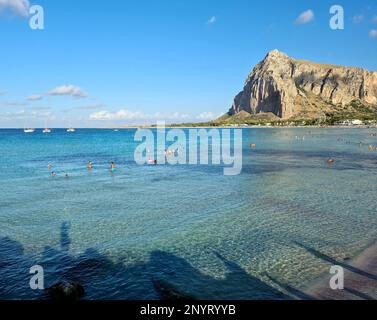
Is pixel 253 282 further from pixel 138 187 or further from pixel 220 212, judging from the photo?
pixel 138 187

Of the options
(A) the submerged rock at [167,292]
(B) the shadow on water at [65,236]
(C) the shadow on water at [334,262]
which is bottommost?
(A) the submerged rock at [167,292]

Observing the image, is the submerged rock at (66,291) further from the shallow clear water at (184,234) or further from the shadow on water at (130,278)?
the shallow clear water at (184,234)

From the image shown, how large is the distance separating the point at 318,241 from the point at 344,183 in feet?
74.4

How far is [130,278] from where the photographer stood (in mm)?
15961

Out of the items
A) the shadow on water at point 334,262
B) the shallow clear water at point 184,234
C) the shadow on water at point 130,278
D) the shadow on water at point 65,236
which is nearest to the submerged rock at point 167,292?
the shadow on water at point 130,278

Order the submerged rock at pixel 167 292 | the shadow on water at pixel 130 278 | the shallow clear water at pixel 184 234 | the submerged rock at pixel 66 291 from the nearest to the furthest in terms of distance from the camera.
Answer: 1. the submerged rock at pixel 66 291
2. the submerged rock at pixel 167 292
3. the shadow on water at pixel 130 278
4. the shallow clear water at pixel 184 234

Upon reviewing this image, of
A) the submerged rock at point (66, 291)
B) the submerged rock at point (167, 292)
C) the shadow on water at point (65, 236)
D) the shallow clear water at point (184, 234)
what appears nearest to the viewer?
the submerged rock at point (66, 291)

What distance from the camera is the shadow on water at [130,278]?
1455 cm

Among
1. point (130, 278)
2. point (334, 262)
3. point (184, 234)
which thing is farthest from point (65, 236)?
point (334, 262)

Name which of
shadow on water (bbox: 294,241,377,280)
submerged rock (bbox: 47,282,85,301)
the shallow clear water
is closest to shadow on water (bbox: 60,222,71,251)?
the shallow clear water

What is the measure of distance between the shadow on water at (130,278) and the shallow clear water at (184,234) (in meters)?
0.05

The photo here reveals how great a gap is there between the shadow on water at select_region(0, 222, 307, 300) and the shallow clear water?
0.16ft

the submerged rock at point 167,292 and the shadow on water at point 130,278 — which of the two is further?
the shadow on water at point 130,278

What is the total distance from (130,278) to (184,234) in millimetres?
6683
